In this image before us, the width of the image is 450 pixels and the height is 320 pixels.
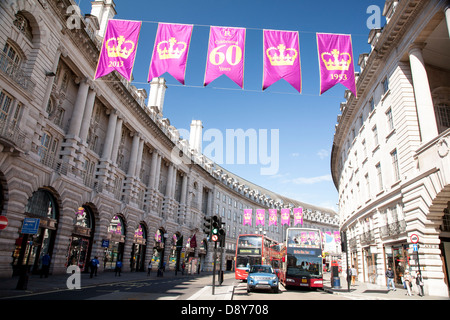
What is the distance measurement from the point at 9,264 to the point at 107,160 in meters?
14.0

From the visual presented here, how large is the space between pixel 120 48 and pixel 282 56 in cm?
788

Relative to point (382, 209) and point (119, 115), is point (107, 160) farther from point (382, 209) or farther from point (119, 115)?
point (382, 209)

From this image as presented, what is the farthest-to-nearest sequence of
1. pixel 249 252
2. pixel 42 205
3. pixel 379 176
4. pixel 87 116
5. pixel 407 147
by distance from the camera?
pixel 249 252
pixel 87 116
pixel 379 176
pixel 42 205
pixel 407 147

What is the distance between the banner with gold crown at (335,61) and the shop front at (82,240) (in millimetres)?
22115

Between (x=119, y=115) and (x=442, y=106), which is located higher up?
(x=119, y=115)

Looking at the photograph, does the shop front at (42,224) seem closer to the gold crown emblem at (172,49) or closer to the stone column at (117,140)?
the stone column at (117,140)

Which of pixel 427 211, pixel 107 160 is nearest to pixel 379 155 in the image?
pixel 427 211

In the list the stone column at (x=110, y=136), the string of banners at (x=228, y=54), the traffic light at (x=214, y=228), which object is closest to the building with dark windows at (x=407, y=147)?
the string of banners at (x=228, y=54)

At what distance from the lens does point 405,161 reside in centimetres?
2039

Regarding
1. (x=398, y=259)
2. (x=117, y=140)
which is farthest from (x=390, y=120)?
(x=117, y=140)

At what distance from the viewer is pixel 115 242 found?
3238 centimetres

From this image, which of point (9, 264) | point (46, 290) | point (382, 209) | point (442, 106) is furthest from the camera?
point (382, 209)

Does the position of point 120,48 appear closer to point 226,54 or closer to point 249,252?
point 226,54

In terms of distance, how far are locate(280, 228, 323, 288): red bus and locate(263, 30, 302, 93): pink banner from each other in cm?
1233
